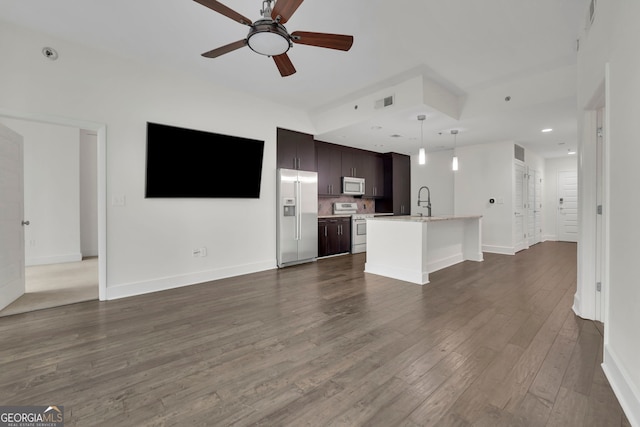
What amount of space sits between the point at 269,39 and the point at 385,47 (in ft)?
5.40

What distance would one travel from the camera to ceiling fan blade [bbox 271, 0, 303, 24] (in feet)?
6.19

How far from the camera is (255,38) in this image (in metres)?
2.17

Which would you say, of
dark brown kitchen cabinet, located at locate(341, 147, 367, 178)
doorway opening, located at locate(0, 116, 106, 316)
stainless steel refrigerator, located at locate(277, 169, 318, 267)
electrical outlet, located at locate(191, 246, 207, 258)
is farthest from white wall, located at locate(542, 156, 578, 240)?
doorway opening, located at locate(0, 116, 106, 316)

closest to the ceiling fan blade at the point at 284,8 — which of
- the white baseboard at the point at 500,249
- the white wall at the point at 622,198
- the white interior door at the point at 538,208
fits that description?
the white wall at the point at 622,198

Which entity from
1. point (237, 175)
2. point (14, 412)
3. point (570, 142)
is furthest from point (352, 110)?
point (570, 142)

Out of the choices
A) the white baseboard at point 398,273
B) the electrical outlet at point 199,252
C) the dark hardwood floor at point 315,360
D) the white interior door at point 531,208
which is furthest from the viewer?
the white interior door at point 531,208

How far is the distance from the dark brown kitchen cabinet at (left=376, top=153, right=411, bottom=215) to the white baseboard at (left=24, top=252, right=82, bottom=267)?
23.2 feet

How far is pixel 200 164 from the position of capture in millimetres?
4082

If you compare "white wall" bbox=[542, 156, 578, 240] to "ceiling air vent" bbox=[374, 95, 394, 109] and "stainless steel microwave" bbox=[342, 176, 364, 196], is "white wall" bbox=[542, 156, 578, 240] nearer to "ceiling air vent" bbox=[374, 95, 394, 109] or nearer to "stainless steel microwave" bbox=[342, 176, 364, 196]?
"stainless steel microwave" bbox=[342, 176, 364, 196]

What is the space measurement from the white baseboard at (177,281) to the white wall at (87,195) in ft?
12.0

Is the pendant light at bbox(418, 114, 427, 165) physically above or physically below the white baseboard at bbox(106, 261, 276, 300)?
above

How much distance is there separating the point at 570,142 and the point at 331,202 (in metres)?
5.64

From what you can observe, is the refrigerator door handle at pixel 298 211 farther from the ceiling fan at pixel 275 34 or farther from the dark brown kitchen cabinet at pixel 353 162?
the ceiling fan at pixel 275 34

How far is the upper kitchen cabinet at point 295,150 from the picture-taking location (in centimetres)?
520
